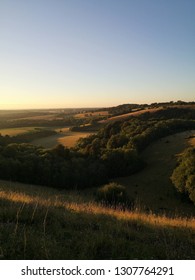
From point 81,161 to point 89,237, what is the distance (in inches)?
2471

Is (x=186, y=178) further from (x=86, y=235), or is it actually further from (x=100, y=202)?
(x=86, y=235)

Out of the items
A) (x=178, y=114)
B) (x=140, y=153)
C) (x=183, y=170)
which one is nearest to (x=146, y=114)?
(x=178, y=114)

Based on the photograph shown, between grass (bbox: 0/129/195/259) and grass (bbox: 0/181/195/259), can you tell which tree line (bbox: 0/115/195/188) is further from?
grass (bbox: 0/181/195/259)

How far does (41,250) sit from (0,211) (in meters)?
2.67

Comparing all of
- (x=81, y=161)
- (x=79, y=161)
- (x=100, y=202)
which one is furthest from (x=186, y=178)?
(x=100, y=202)

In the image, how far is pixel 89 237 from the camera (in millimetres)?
7062

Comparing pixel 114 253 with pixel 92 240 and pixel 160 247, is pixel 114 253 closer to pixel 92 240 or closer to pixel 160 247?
pixel 92 240

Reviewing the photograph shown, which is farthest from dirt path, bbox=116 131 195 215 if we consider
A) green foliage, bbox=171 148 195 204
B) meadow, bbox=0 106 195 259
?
green foliage, bbox=171 148 195 204

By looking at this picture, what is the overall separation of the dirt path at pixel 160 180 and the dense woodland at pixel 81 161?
10.8ft

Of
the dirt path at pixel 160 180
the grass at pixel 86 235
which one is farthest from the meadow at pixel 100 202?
the dirt path at pixel 160 180

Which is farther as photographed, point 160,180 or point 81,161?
point 81,161

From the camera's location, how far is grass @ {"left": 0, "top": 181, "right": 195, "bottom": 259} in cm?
617

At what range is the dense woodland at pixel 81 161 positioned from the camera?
204 feet

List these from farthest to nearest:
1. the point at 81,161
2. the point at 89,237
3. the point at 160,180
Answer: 1. the point at 81,161
2. the point at 160,180
3. the point at 89,237
